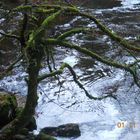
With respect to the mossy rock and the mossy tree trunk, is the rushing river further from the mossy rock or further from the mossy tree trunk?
the mossy tree trunk

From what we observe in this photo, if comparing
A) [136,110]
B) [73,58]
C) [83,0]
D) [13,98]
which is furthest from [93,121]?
[83,0]

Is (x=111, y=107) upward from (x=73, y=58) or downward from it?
downward

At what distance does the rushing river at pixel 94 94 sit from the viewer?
978cm

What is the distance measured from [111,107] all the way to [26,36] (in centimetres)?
385

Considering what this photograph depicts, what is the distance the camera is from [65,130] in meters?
9.39

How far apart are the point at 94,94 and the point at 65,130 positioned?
231cm

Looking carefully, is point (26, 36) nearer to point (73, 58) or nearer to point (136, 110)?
point (136, 110)

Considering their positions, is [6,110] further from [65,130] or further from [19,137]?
[65,130]

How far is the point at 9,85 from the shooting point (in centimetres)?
1238

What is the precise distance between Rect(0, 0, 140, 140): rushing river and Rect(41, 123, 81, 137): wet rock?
17cm

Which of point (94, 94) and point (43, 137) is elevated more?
point (94, 94)
